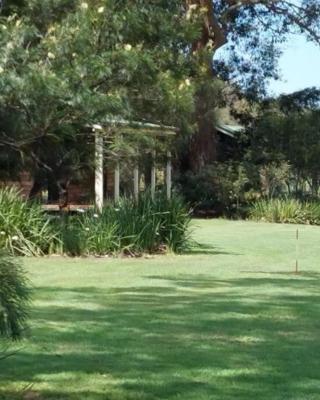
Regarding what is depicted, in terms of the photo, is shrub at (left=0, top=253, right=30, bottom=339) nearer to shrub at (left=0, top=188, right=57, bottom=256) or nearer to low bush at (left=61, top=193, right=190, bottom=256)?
shrub at (left=0, top=188, right=57, bottom=256)

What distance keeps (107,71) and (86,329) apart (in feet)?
8.53

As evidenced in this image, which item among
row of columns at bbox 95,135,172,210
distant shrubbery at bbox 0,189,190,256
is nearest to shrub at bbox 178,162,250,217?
row of columns at bbox 95,135,172,210

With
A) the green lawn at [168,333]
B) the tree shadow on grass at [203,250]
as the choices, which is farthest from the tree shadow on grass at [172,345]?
the tree shadow on grass at [203,250]

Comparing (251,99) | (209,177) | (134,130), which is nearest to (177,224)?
(134,130)

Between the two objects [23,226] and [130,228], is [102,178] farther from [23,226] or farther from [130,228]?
[23,226]

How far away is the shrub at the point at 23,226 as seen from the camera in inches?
641

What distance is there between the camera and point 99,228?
16.9 m

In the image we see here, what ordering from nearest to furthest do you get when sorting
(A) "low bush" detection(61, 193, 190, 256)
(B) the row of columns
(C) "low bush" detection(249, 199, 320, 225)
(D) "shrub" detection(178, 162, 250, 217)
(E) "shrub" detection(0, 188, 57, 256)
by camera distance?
(B) the row of columns, (E) "shrub" detection(0, 188, 57, 256), (A) "low bush" detection(61, 193, 190, 256), (C) "low bush" detection(249, 199, 320, 225), (D) "shrub" detection(178, 162, 250, 217)

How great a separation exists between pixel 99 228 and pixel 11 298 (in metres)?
11.7

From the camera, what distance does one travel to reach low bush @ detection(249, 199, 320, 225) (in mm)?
30859

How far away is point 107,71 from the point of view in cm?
Result: 789

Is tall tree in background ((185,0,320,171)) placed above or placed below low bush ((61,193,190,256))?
above

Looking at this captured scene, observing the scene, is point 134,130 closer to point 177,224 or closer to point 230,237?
point 177,224

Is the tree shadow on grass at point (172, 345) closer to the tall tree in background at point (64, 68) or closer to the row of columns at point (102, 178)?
the tall tree in background at point (64, 68)
